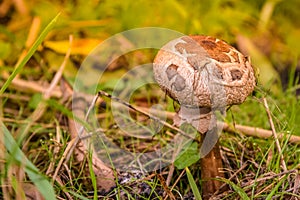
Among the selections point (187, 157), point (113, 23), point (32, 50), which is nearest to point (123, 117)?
point (187, 157)

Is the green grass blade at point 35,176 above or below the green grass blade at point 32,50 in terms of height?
below

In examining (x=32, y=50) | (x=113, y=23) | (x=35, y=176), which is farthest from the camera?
(x=113, y=23)

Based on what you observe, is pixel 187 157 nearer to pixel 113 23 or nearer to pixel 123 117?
pixel 123 117

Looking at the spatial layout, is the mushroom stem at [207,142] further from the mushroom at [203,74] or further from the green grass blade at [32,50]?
the green grass blade at [32,50]

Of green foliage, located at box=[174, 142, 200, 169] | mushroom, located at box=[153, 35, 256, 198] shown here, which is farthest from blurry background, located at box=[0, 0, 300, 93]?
mushroom, located at box=[153, 35, 256, 198]

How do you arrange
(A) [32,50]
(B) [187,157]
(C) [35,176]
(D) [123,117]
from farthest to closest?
(D) [123,117] → (B) [187,157] → (A) [32,50] → (C) [35,176]

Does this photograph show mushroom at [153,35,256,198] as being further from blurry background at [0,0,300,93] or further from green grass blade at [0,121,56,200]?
blurry background at [0,0,300,93]

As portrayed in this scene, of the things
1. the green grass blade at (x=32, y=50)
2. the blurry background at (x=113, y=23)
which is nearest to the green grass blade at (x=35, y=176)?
the green grass blade at (x=32, y=50)
